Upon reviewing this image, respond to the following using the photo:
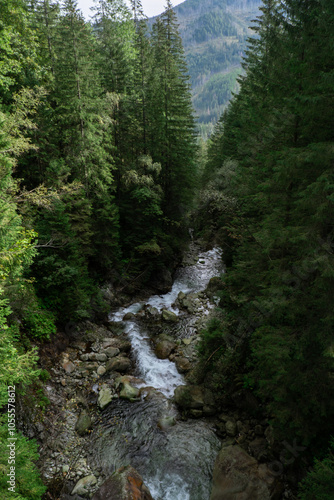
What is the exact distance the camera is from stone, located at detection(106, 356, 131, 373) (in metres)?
12.6

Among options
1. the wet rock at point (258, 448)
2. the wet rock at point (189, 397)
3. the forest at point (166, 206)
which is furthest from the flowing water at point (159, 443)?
the forest at point (166, 206)

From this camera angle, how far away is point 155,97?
20125 millimetres

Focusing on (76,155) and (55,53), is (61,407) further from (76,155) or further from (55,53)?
(55,53)

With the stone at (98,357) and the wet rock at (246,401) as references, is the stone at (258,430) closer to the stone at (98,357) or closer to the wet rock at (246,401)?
the wet rock at (246,401)

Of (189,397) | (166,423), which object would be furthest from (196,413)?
(166,423)

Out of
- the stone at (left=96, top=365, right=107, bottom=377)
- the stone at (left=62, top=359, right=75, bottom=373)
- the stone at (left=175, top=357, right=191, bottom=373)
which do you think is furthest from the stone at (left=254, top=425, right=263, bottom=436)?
the stone at (left=62, top=359, right=75, bottom=373)

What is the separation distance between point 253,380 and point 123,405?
549 cm

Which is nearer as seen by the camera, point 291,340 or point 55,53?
point 291,340

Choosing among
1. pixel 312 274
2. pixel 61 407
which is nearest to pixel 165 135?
pixel 312 274

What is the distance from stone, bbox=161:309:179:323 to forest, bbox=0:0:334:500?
3498mm

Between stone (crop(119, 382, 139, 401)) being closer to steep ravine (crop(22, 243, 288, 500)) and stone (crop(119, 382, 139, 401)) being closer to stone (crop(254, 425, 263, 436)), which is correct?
steep ravine (crop(22, 243, 288, 500))

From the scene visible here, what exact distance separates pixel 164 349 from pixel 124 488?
7.07m

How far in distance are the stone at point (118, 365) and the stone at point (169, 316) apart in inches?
179

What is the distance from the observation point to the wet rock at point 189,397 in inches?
410
